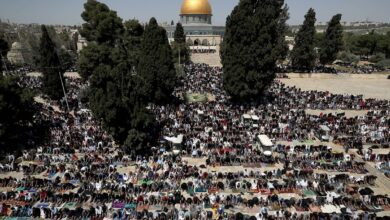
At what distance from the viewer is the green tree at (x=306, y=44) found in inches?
1925

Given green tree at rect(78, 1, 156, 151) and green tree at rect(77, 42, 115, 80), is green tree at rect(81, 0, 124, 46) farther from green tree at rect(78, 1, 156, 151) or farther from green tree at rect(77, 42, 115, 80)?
green tree at rect(78, 1, 156, 151)

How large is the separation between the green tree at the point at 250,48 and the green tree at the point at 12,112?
17366 millimetres

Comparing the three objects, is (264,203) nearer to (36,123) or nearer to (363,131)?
(363,131)

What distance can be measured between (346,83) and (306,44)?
8393mm

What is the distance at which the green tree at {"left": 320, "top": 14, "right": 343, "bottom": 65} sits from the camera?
5188 centimetres

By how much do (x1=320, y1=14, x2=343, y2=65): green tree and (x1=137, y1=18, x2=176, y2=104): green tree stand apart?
33698 mm

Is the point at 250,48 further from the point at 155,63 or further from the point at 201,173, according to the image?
the point at 201,173

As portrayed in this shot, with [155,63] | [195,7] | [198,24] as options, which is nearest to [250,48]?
[155,63]

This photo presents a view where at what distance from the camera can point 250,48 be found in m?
29.6

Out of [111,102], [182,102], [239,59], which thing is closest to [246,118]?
[239,59]

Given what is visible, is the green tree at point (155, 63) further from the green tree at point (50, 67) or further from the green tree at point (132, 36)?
the green tree at point (50, 67)

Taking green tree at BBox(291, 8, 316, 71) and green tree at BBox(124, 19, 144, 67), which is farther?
green tree at BBox(291, 8, 316, 71)

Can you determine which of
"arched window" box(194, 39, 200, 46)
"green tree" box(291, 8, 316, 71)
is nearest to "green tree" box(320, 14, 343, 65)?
"green tree" box(291, 8, 316, 71)

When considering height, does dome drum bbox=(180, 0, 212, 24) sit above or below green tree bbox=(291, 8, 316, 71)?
Result: above
